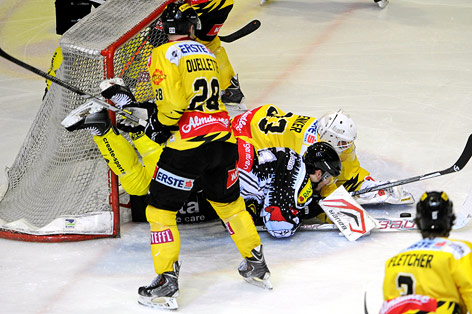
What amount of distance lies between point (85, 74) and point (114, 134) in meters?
0.32

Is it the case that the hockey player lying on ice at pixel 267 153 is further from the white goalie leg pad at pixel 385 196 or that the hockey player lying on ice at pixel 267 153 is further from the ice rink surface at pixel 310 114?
the ice rink surface at pixel 310 114

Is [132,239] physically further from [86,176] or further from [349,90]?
[349,90]

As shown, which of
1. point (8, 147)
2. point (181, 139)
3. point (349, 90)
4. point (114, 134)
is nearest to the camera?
point (181, 139)

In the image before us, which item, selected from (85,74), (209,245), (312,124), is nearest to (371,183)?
(312,124)

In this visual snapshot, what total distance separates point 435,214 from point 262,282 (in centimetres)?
133

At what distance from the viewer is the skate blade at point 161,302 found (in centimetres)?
366

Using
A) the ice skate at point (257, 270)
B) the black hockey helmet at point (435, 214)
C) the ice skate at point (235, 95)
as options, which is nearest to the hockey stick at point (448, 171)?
the ice skate at point (257, 270)

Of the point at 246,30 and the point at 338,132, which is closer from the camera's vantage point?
the point at 338,132

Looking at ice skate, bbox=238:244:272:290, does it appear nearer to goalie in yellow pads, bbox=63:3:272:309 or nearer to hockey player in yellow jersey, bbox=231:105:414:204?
goalie in yellow pads, bbox=63:3:272:309

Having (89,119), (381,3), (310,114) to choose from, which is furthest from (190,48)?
(381,3)

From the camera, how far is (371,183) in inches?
177

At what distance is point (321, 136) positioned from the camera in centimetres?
442

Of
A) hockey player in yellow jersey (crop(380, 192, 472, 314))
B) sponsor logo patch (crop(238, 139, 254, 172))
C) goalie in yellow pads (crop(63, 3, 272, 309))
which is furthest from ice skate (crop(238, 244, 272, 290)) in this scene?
hockey player in yellow jersey (crop(380, 192, 472, 314))

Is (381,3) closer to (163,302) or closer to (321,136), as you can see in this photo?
(321,136)
